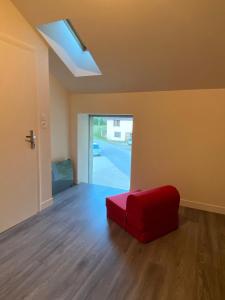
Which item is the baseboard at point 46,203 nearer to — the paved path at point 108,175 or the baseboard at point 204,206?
the paved path at point 108,175

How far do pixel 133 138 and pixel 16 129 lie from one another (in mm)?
1778

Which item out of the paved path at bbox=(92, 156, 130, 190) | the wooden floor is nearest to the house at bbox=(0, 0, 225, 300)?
the wooden floor

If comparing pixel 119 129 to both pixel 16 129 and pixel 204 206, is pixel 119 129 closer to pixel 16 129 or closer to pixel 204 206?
pixel 204 206

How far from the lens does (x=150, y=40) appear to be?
7.68 feet

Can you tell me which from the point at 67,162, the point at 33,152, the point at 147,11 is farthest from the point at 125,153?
the point at 147,11

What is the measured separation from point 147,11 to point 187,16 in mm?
372

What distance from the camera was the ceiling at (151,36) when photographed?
1.99m

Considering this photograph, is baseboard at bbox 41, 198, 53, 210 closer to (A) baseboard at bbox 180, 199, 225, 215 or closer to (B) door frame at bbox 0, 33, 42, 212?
(B) door frame at bbox 0, 33, 42, 212

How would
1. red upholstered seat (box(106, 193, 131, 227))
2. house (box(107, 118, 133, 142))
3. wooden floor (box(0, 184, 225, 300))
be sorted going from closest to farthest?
wooden floor (box(0, 184, 225, 300)) → red upholstered seat (box(106, 193, 131, 227)) → house (box(107, 118, 133, 142))

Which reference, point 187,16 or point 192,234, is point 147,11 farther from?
point 192,234

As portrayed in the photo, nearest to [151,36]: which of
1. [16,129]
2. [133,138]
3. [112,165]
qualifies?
[133,138]

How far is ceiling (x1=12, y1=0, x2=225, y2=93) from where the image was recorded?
6.54ft

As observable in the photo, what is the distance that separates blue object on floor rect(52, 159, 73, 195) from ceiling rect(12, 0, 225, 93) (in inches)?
66.2

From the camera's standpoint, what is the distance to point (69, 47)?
3.08 meters
